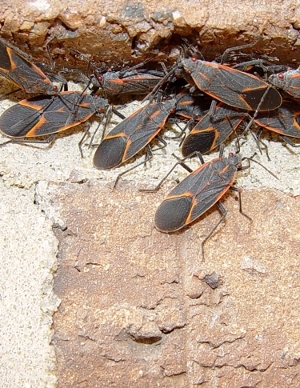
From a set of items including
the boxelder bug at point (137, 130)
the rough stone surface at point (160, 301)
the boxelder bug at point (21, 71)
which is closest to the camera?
the rough stone surface at point (160, 301)

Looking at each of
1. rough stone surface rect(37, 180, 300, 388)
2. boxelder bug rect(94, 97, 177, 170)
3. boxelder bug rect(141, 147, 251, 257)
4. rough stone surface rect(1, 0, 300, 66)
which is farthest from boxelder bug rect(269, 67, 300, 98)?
rough stone surface rect(37, 180, 300, 388)

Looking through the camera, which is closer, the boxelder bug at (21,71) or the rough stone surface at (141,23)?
the rough stone surface at (141,23)

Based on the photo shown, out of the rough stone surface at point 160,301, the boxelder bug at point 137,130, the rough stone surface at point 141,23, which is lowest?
the rough stone surface at point 160,301

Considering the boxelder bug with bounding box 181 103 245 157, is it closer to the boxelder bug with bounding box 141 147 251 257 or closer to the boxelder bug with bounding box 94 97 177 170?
the boxelder bug with bounding box 141 147 251 257

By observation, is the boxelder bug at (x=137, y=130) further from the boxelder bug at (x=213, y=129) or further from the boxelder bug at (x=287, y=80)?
the boxelder bug at (x=287, y=80)

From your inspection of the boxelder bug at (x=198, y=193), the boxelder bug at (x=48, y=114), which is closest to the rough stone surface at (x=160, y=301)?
the boxelder bug at (x=198, y=193)

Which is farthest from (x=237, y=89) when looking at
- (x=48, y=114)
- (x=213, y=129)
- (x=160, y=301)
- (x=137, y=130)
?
(x=160, y=301)
